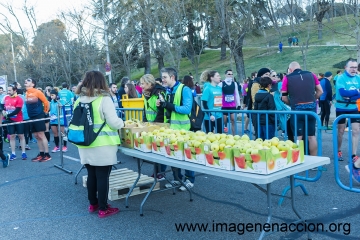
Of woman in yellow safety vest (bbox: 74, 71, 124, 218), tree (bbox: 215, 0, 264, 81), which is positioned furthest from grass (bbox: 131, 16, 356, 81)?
woman in yellow safety vest (bbox: 74, 71, 124, 218)

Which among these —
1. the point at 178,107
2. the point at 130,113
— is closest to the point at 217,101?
the point at 130,113

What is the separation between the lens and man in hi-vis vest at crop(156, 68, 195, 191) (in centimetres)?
580

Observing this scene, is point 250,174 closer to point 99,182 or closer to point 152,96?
point 99,182

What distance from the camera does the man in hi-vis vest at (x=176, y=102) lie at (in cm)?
580

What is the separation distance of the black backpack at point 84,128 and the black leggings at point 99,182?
1.48 ft

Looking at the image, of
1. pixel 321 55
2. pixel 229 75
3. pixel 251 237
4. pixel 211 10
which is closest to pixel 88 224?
pixel 251 237

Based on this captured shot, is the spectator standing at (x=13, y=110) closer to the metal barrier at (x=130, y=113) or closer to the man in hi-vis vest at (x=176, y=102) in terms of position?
the metal barrier at (x=130, y=113)

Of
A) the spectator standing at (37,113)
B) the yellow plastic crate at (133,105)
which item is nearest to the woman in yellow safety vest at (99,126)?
the yellow plastic crate at (133,105)

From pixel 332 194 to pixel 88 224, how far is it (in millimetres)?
3624

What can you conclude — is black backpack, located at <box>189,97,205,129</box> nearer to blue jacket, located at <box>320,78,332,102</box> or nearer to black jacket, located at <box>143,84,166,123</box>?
black jacket, located at <box>143,84,166,123</box>

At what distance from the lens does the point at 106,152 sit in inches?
197

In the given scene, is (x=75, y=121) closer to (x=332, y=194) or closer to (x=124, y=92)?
(x=332, y=194)

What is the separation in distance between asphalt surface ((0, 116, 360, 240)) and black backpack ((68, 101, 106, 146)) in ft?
3.80

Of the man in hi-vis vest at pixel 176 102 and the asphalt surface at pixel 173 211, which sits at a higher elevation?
the man in hi-vis vest at pixel 176 102
